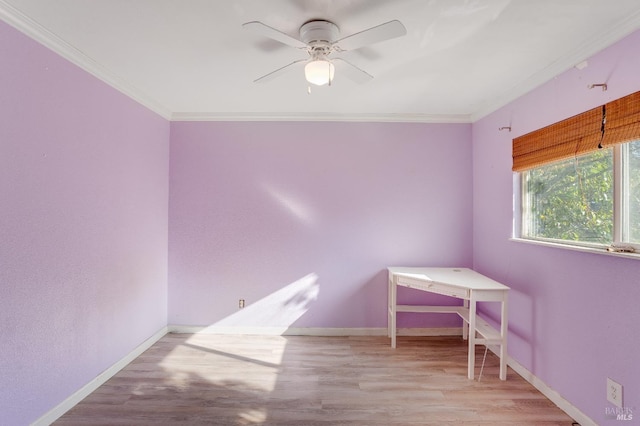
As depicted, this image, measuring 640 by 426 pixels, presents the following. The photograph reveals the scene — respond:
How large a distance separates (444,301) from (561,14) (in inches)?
104

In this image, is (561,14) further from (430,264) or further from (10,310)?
(10,310)

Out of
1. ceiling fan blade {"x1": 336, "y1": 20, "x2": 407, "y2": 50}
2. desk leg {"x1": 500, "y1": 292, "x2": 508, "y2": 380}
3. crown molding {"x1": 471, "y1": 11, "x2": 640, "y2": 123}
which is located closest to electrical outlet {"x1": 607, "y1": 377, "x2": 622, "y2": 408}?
desk leg {"x1": 500, "y1": 292, "x2": 508, "y2": 380}

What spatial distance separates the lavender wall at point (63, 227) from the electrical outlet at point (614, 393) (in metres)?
3.36

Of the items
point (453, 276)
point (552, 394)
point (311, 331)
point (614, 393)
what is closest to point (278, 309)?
point (311, 331)

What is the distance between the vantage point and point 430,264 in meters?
3.30

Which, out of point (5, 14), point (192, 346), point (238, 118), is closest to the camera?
point (5, 14)

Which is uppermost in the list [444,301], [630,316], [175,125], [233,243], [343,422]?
[175,125]

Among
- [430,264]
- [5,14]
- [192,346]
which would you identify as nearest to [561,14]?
[430,264]

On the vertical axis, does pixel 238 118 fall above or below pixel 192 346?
above

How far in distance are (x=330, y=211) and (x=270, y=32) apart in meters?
2.00

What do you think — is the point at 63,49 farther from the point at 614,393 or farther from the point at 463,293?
the point at 614,393

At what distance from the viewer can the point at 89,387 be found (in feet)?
7.21

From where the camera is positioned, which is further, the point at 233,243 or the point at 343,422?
the point at 233,243

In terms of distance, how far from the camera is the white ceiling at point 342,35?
158 cm
